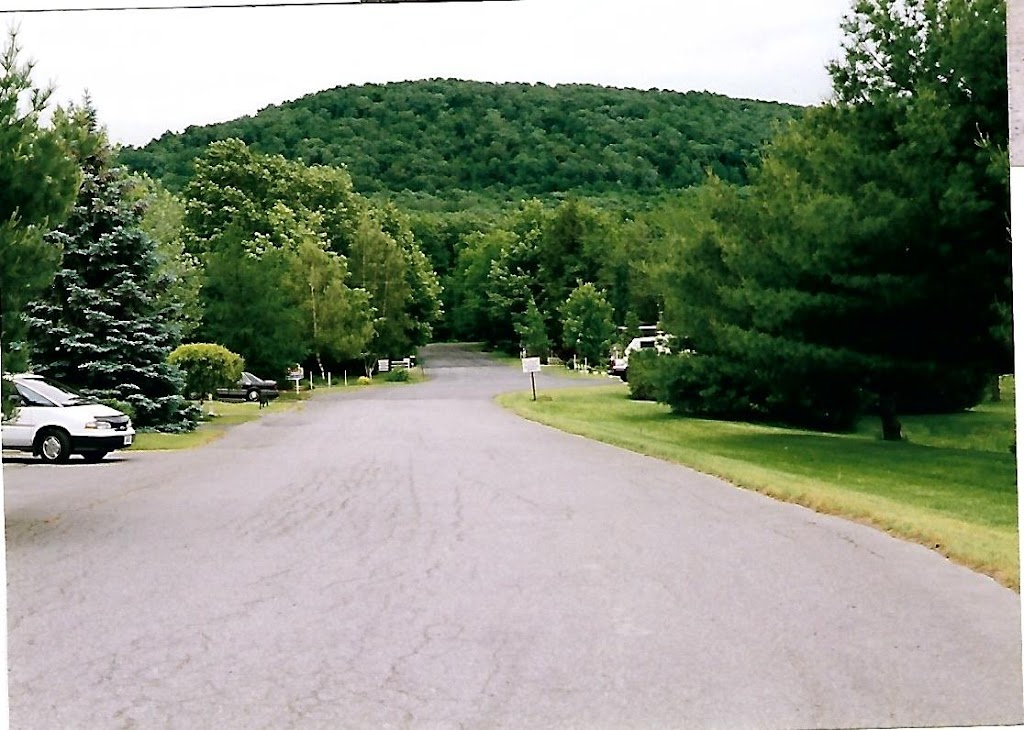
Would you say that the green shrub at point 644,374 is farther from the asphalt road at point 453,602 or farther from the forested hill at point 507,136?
the forested hill at point 507,136

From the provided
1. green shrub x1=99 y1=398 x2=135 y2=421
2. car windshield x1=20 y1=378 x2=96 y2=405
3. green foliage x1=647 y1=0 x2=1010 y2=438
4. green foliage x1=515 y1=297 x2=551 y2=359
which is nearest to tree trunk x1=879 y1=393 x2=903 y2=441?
green foliage x1=647 y1=0 x2=1010 y2=438

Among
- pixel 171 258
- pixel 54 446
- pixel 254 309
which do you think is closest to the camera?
pixel 54 446

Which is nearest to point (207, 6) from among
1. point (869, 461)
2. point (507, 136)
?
point (507, 136)

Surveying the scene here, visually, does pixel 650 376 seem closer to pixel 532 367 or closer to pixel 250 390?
pixel 532 367

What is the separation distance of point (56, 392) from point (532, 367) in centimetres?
199

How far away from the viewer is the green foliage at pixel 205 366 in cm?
485

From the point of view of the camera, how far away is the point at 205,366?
489 cm

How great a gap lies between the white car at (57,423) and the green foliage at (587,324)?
6.20ft

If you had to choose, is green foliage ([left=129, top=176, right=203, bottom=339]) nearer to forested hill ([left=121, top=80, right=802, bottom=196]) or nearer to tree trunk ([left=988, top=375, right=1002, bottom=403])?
forested hill ([left=121, top=80, right=802, bottom=196])

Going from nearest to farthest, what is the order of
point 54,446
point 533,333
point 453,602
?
1. point 453,602
2. point 54,446
3. point 533,333

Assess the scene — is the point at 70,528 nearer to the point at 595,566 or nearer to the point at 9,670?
the point at 9,670

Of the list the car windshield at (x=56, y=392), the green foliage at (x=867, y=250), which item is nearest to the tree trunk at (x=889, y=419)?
the green foliage at (x=867, y=250)

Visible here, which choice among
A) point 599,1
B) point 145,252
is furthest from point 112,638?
point 599,1

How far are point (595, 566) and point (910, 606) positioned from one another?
1.11 m
